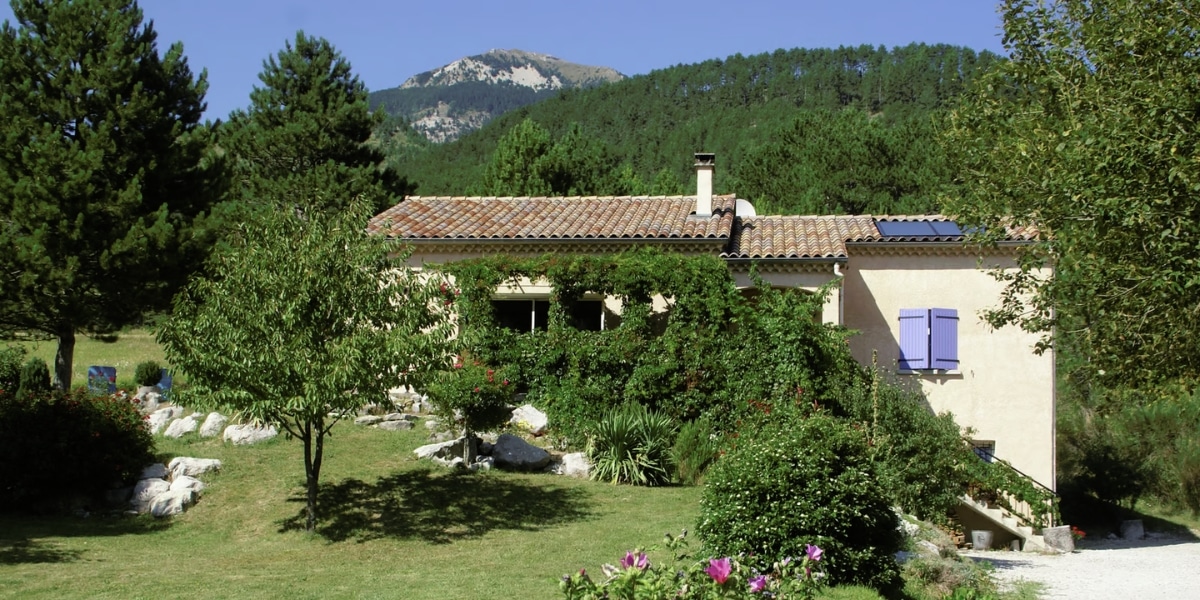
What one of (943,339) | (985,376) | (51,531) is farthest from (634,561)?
(985,376)

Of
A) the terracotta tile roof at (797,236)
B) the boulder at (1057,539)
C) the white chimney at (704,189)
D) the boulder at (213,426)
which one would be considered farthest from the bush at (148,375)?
the boulder at (1057,539)

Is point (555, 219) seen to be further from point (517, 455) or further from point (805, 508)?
point (805, 508)

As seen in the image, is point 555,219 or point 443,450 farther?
point 555,219

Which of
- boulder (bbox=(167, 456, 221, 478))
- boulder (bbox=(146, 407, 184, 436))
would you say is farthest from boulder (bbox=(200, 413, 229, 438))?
boulder (bbox=(167, 456, 221, 478))

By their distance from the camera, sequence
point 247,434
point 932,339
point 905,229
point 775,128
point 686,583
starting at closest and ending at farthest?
point 686,583 < point 247,434 < point 932,339 < point 905,229 < point 775,128

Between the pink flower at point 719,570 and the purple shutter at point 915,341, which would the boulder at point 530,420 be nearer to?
the purple shutter at point 915,341

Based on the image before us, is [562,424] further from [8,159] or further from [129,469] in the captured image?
[8,159]

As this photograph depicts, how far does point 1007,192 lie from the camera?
41.8 feet

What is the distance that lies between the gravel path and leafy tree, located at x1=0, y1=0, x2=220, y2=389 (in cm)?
1639

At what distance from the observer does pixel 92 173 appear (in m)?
20.3

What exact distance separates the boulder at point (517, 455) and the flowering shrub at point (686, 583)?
10474mm

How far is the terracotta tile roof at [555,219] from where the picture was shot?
2175 centimetres

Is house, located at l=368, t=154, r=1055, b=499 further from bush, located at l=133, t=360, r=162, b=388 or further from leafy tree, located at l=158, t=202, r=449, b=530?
leafy tree, located at l=158, t=202, r=449, b=530

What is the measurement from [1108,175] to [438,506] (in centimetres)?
959
